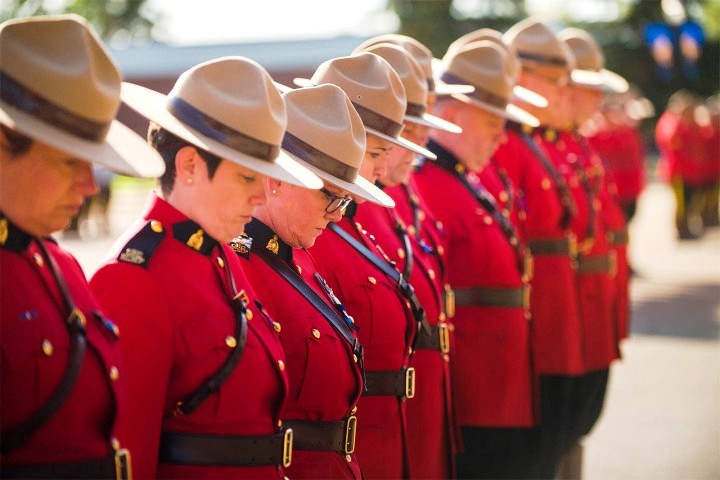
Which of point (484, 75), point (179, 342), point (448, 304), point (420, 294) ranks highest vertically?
point (484, 75)

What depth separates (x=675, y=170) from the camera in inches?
777

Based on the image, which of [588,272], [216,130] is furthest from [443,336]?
[588,272]

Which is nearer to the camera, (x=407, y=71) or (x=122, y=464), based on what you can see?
(x=122, y=464)

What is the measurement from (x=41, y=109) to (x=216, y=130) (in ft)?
1.75

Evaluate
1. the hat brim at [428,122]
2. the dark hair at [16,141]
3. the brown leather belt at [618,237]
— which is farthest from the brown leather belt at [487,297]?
the dark hair at [16,141]

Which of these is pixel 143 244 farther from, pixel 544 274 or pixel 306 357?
pixel 544 274

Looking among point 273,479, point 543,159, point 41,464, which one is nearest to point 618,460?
point 543,159

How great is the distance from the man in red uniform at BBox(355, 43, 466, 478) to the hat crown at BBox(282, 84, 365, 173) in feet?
2.78

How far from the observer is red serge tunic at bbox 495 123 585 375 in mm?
6367

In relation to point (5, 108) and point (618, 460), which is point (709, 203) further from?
point (5, 108)

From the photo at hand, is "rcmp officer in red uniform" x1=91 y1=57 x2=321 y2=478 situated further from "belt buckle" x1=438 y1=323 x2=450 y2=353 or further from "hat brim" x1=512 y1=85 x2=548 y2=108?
"hat brim" x1=512 y1=85 x2=548 y2=108

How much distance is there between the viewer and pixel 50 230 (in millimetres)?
2477

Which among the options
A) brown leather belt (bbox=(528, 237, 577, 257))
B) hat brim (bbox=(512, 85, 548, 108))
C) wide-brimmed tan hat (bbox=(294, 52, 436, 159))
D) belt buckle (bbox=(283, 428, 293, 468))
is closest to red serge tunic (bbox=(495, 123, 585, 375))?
brown leather belt (bbox=(528, 237, 577, 257))

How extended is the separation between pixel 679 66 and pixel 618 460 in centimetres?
4189
